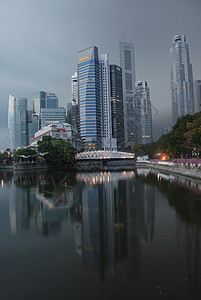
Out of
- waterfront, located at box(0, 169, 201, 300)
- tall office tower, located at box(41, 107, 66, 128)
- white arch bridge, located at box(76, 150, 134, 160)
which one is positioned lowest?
waterfront, located at box(0, 169, 201, 300)

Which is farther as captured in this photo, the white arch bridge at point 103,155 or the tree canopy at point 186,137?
the white arch bridge at point 103,155

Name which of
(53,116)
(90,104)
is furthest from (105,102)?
(53,116)

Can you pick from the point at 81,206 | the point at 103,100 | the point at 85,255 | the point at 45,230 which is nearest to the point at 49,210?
the point at 81,206

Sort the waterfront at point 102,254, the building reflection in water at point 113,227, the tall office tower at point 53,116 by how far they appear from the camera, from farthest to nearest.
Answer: the tall office tower at point 53,116, the building reflection in water at point 113,227, the waterfront at point 102,254

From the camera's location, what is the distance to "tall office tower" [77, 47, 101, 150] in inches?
6526

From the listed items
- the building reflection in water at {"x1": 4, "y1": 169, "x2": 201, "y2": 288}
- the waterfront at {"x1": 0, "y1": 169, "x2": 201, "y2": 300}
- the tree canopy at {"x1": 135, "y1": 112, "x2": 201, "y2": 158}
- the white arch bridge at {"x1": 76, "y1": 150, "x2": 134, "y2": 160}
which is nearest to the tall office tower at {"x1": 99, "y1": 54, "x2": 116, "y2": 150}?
the white arch bridge at {"x1": 76, "y1": 150, "x2": 134, "y2": 160}

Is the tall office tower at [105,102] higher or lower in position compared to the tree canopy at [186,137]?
higher

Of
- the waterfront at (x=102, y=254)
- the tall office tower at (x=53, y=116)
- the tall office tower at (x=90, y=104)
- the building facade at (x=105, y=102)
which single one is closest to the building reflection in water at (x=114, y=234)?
the waterfront at (x=102, y=254)

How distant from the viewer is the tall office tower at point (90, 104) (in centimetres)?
16575

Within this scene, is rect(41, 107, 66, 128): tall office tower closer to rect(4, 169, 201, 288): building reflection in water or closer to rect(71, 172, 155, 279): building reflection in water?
rect(4, 169, 201, 288): building reflection in water

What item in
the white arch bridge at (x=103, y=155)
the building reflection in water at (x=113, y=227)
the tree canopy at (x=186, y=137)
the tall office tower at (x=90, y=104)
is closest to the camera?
the building reflection in water at (x=113, y=227)

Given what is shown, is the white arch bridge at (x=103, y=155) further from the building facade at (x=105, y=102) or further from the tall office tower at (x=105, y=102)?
the building facade at (x=105, y=102)

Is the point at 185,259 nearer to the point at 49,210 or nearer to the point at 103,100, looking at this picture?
the point at 49,210

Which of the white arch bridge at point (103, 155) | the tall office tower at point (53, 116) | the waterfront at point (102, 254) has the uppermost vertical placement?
the tall office tower at point (53, 116)
